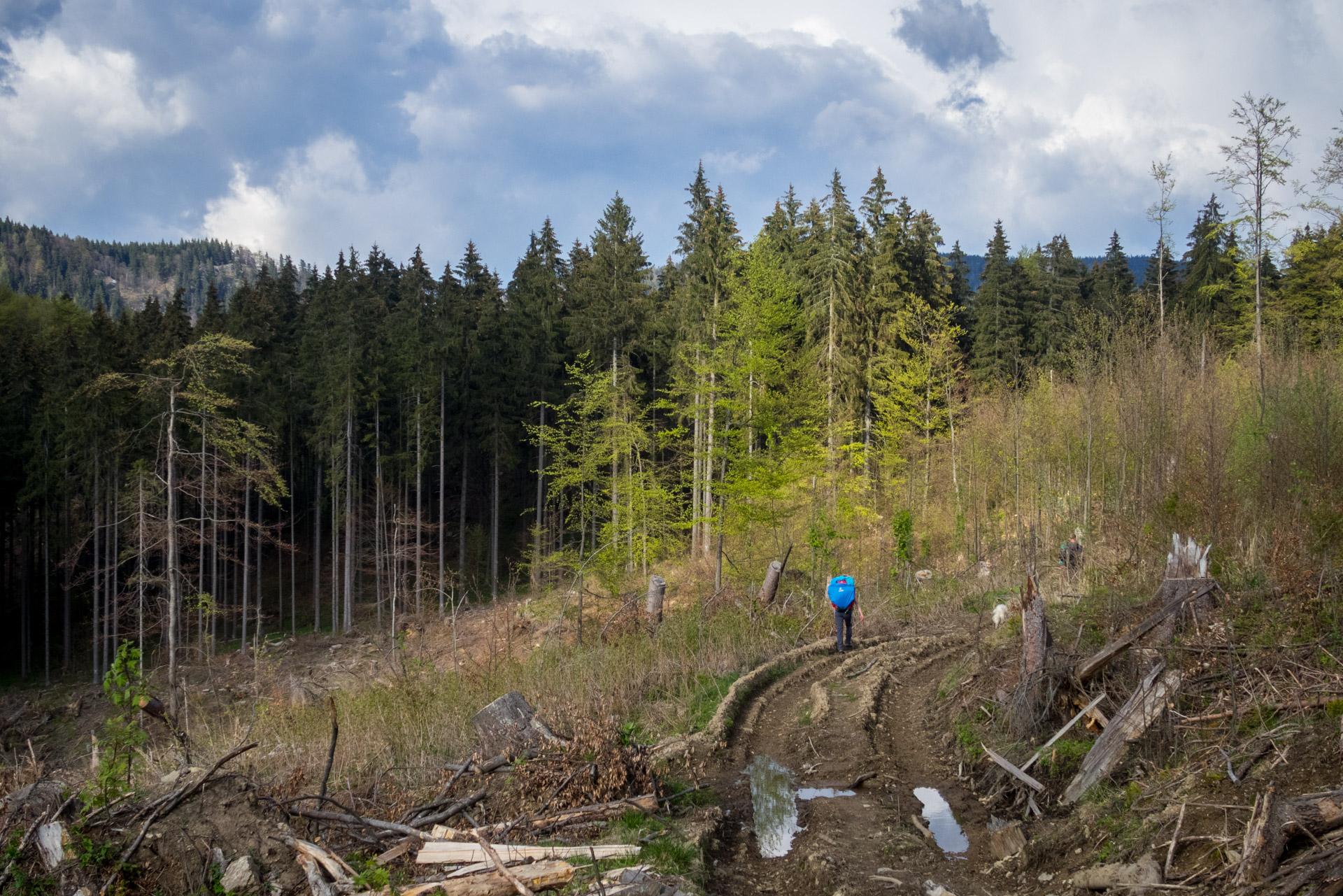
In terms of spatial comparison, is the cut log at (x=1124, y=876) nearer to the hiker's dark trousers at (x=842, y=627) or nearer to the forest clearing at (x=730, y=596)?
the forest clearing at (x=730, y=596)

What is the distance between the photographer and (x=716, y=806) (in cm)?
718

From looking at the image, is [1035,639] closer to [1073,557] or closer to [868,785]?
[868,785]

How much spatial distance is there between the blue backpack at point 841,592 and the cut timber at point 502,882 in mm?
9203

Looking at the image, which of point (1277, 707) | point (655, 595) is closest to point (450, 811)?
point (1277, 707)

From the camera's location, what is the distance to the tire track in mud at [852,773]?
235 inches

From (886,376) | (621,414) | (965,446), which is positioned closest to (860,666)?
(621,414)

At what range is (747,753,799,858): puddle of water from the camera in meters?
6.66

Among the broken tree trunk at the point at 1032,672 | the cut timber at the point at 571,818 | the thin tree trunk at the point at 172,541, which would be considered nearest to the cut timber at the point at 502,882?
the cut timber at the point at 571,818

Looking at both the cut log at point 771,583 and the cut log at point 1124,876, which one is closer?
the cut log at point 1124,876

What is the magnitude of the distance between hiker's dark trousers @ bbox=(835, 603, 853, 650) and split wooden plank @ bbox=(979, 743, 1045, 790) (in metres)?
6.19

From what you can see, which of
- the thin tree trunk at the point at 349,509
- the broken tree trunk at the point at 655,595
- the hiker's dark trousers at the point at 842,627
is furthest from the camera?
the thin tree trunk at the point at 349,509

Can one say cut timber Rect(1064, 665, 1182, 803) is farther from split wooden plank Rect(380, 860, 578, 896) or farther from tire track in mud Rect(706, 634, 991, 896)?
split wooden plank Rect(380, 860, 578, 896)

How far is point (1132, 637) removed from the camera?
757 cm

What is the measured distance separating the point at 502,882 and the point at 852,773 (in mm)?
4432
